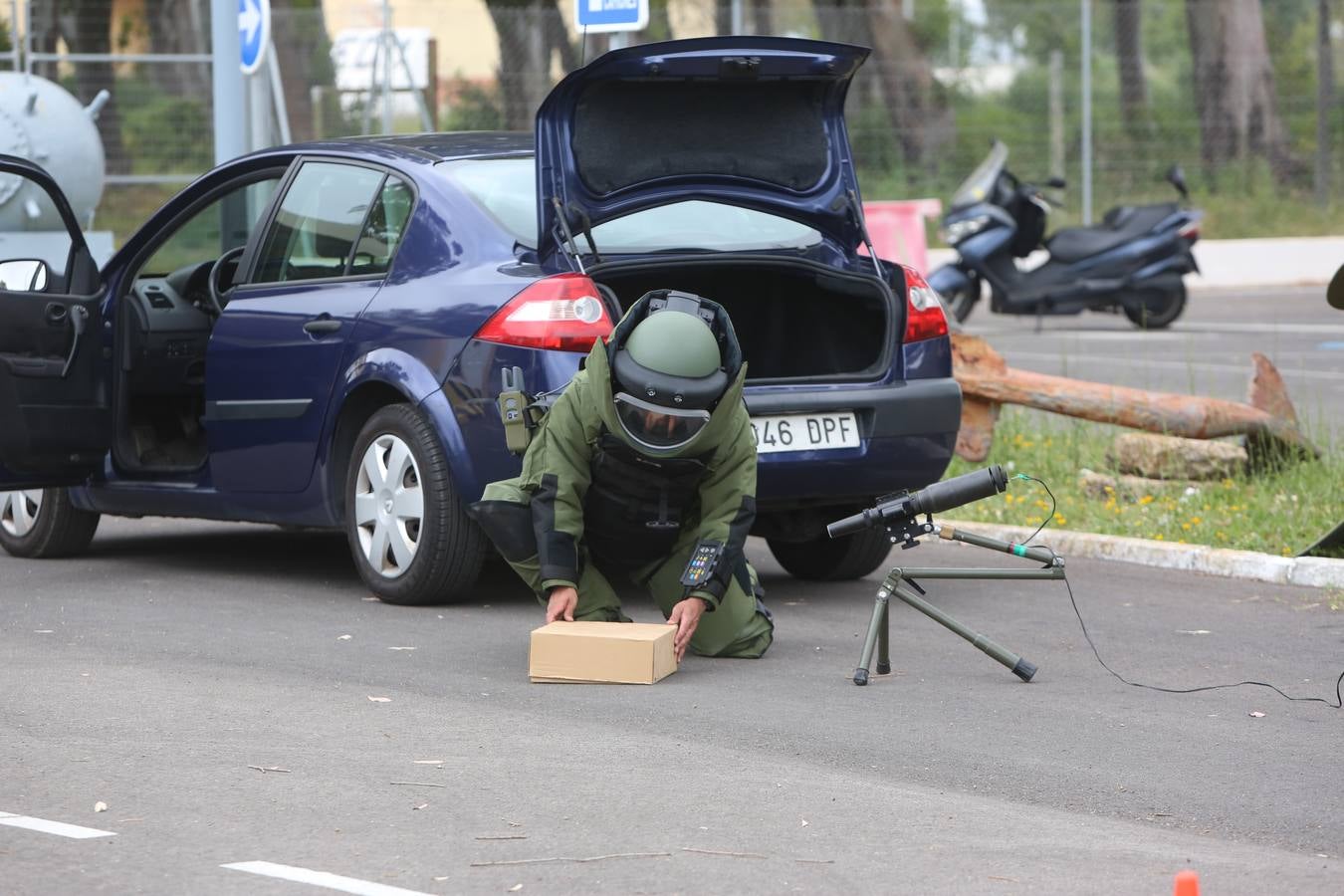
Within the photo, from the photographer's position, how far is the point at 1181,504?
361 inches

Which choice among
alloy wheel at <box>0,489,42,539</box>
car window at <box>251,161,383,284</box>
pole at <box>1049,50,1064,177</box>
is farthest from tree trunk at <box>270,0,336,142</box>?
car window at <box>251,161,383,284</box>

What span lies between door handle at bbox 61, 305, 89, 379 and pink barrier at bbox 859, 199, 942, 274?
A: 12.9 metres

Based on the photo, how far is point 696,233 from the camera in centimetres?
737

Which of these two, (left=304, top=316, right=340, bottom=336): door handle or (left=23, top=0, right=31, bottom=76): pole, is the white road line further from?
(left=23, top=0, right=31, bottom=76): pole

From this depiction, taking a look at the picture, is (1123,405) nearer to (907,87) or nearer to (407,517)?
(407,517)

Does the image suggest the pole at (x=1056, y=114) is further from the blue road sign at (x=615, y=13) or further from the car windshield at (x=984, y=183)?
the blue road sign at (x=615, y=13)

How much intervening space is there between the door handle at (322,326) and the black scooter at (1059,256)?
1224cm

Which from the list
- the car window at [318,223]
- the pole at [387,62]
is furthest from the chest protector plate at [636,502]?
the pole at [387,62]

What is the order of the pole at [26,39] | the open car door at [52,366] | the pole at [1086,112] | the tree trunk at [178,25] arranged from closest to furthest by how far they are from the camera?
the open car door at [52,366], the pole at [26,39], the pole at [1086,112], the tree trunk at [178,25]

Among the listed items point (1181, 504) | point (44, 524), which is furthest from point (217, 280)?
point (1181, 504)

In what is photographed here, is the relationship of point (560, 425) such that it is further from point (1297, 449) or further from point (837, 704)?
point (1297, 449)

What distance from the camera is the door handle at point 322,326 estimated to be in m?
7.30

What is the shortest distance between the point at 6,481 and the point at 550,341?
2435mm

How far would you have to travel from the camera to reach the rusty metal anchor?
958cm
